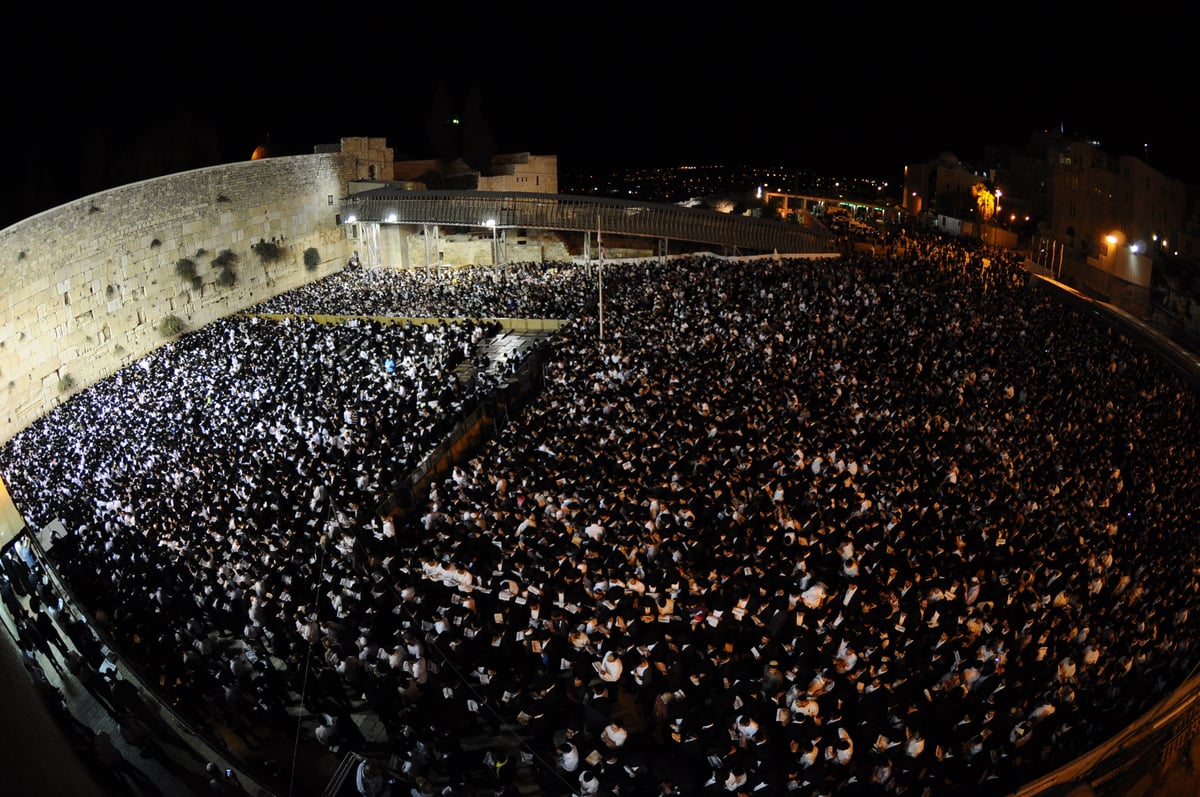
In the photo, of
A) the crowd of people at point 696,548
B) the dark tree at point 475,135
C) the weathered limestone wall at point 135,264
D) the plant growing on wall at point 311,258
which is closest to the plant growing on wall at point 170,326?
the weathered limestone wall at point 135,264

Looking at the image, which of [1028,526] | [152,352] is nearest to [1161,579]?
[1028,526]

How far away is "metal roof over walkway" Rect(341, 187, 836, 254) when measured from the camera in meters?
25.8

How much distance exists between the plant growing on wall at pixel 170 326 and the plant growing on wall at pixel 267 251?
374 centimetres

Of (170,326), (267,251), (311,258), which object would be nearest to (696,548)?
(170,326)

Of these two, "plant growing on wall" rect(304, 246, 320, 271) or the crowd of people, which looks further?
"plant growing on wall" rect(304, 246, 320, 271)

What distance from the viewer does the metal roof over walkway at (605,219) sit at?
84.7ft

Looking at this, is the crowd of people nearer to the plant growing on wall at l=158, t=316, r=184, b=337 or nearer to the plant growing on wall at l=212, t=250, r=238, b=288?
the plant growing on wall at l=158, t=316, r=184, b=337

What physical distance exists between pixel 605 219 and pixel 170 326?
40.2ft

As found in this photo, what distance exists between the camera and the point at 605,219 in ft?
85.9

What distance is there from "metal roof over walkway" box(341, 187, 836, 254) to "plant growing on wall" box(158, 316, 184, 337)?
7.69m

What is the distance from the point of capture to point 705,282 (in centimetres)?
1783

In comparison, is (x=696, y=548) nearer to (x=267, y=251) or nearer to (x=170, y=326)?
(x=170, y=326)

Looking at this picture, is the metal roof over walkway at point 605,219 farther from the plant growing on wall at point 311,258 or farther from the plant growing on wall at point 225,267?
the plant growing on wall at point 225,267

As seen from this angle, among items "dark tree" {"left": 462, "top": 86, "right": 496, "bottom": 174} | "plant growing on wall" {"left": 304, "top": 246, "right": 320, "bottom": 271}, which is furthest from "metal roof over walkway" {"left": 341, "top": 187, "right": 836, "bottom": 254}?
"dark tree" {"left": 462, "top": 86, "right": 496, "bottom": 174}
